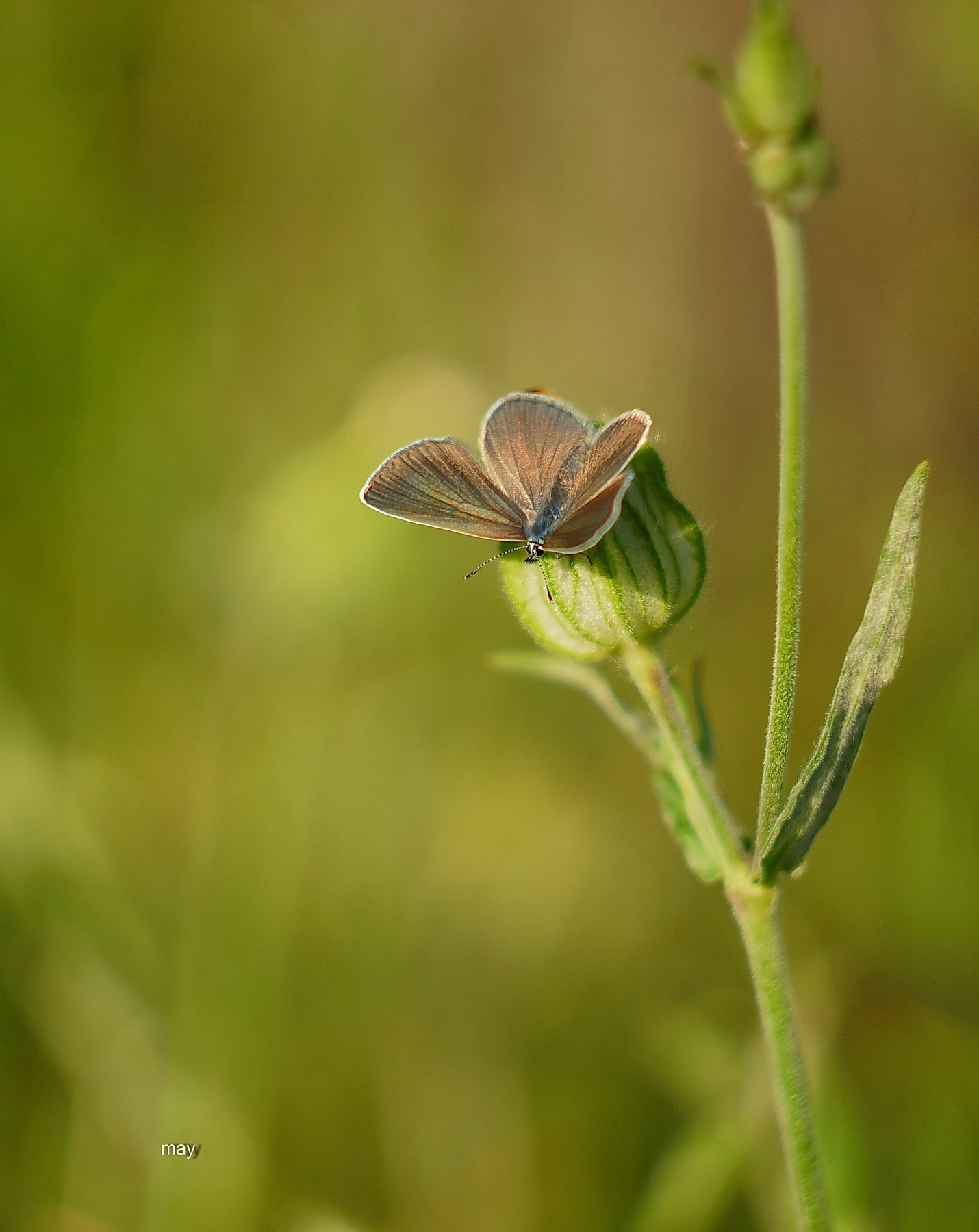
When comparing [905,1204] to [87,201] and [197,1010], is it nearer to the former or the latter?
[197,1010]

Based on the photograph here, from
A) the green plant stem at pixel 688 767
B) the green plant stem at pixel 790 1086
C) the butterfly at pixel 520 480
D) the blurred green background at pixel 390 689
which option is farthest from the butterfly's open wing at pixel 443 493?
the green plant stem at pixel 790 1086

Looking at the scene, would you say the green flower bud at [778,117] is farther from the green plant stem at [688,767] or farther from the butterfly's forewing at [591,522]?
the green plant stem at [688,767]

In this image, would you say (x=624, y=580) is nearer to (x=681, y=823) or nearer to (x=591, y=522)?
(x=591, y=522)

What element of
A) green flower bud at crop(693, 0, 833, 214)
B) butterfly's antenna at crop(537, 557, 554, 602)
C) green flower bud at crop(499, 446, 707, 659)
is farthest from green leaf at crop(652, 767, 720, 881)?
green flower bud at crop(693, 0, 833, 214)

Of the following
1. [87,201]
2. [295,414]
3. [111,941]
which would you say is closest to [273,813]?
[111,941]

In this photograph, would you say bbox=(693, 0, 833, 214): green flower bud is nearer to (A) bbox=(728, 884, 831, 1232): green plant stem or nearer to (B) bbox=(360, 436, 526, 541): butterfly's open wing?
(B) bbox=(360, 436, 526, 541): butterfly's open wing

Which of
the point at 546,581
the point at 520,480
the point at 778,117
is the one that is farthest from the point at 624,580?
the point at 778,117

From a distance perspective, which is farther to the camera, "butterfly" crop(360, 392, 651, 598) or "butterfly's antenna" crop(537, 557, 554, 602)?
"butterfly's antenna" crop(537, 557, 554, 602)
